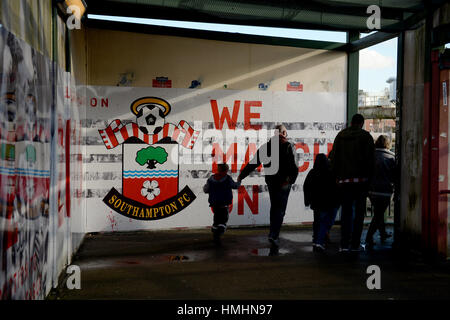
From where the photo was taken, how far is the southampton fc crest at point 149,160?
818 centimetres

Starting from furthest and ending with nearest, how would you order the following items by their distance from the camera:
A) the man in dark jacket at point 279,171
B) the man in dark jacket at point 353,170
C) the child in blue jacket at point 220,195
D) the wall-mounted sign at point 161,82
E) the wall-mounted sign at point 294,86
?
the wall-mounted sign at point 294,86, the wall-mounted sign at point 161,82, the child in blue jacket at point 220,195, the man in dark jacket at point 279,171, the man in dark jacket at point 353,170

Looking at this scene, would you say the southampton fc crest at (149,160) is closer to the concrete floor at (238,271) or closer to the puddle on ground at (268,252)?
the concrete floor at (238,271)

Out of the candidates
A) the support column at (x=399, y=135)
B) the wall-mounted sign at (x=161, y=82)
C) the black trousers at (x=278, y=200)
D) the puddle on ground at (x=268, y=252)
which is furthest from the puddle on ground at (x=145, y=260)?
the wall-mounted sign at (x=161, y=82)

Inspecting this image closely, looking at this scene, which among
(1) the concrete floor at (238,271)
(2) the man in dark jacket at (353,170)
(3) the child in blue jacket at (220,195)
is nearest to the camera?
(1) the concrete floor at (238,271)

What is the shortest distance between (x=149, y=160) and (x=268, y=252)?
2672 mm

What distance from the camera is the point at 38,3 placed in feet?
14.1

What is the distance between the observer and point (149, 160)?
27.2 ft

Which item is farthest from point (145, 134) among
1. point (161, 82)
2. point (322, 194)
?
point (322, 194)

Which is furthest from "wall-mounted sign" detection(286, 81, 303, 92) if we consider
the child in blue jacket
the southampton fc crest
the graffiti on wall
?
the graffiti on wall

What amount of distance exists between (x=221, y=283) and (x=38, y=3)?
3.29m

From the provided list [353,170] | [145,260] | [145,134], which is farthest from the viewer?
[145,134]

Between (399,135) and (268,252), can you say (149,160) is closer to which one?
(268,252)

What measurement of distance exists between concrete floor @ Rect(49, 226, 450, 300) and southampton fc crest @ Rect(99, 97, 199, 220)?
1.97 ft
